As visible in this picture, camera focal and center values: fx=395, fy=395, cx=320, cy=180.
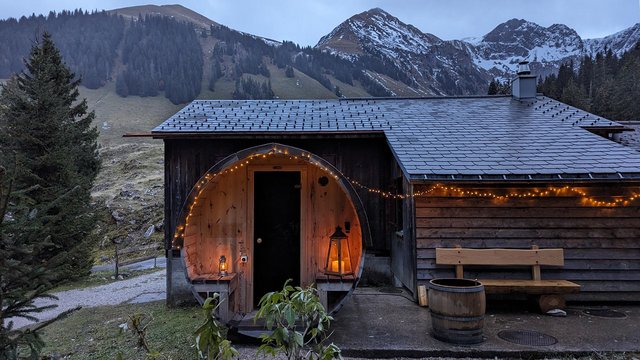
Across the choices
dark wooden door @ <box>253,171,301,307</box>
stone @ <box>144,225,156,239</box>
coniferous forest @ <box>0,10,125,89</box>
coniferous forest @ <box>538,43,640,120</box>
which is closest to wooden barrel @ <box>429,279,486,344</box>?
dark wooden door @ <box>253,171,301,307</box>

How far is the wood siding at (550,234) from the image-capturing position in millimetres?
6754

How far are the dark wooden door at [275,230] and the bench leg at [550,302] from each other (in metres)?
3.97

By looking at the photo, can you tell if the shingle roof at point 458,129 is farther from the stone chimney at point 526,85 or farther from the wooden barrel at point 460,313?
the wooden barrel at point 460,313

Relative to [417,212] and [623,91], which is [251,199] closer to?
[417,212]

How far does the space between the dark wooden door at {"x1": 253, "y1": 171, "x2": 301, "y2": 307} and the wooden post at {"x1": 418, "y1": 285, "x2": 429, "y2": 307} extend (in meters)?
2.08

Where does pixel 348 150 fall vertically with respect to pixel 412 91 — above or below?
below

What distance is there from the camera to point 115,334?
6074mm

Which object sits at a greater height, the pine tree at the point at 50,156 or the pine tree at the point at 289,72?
the pine tree at the point at 289,72

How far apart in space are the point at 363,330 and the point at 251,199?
9.51ft

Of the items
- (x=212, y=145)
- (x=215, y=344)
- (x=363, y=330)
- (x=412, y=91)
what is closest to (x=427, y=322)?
(x=363, y=330)

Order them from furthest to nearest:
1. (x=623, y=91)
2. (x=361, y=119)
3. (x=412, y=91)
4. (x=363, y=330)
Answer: (x=412, y=91)
(x=623, y=91)
(x=361, y=119)
(x=363, y=330)

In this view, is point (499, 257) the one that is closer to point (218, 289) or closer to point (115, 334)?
point (218, 289)

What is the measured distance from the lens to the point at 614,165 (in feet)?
21.0

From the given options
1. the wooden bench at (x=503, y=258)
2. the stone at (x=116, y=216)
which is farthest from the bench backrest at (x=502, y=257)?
the stone at (x=116, y=216)
